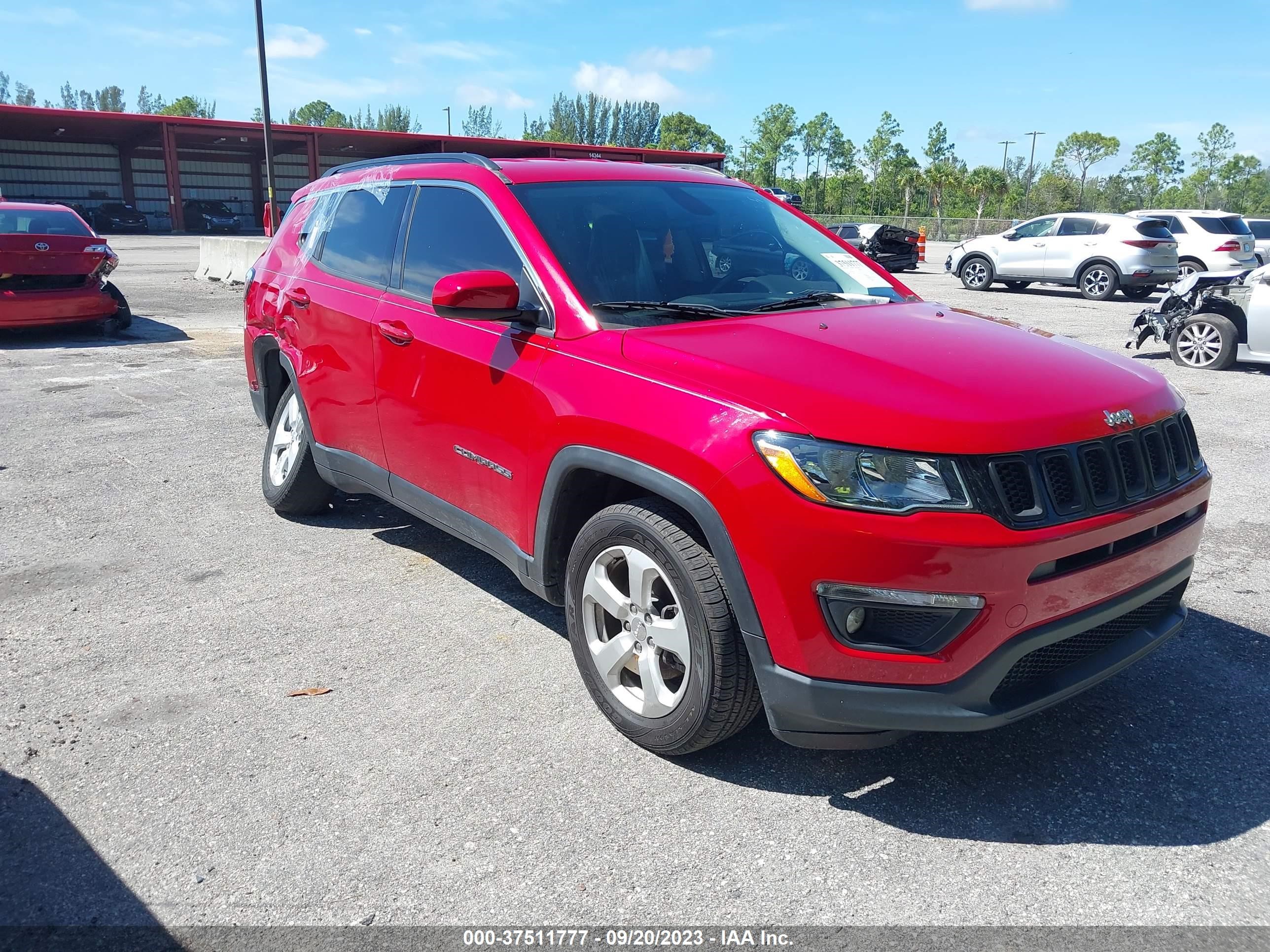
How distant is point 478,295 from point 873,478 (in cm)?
154

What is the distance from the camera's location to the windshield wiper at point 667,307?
3377mm

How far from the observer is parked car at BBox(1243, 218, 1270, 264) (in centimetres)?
1981

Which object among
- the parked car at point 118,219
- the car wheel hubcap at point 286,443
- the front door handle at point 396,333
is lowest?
the parked car at point 118,219

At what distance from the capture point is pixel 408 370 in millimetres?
4031

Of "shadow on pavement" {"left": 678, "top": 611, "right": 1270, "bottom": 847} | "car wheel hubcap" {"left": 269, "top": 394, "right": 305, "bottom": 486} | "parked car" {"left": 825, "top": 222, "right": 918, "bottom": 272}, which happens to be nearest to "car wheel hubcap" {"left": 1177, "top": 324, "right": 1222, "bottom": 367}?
"shadow on pavement" {"left": 678, "top": 611, "right": 1270, "bottom": 847}

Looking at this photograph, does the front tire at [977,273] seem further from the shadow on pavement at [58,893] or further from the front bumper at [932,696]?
the shadow on pavement at [58,893]

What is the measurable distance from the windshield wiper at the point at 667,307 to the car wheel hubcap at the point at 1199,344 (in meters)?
9.28

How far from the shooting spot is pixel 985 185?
7400 cm

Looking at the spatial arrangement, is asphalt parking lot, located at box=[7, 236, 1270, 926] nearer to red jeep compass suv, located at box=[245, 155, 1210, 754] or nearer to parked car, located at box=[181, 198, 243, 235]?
red jeep compass suv, located at box=[245, 155, 1210, 754]

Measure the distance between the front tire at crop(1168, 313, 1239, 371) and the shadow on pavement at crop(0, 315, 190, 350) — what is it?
39.1 feet

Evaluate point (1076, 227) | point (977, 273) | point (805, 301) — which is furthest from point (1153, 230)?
point (805, 301)

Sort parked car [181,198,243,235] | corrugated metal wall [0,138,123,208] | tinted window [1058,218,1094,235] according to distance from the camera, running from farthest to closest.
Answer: corrugated metal wall [0,138,123,208] → parked car [181,198,243,235] → tinted window [1058,218,1094,235]

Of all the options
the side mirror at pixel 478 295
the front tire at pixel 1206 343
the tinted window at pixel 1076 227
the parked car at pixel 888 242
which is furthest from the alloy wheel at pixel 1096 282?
the side mirror at pixel 478 295

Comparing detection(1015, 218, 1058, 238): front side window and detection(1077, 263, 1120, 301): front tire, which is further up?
detection(1015, 218, 1058, 238): front side window
